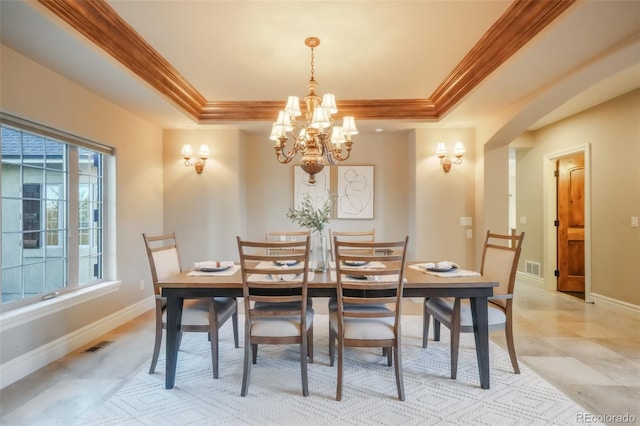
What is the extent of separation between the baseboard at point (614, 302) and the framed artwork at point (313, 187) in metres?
3.84

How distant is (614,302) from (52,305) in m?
6.04

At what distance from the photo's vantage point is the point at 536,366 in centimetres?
247

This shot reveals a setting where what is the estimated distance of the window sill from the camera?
2.26 metres

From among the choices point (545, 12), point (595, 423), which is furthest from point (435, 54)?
point (595, 423)

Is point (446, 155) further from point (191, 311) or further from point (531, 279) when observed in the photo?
point (191, 311)

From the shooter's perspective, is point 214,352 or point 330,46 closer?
point 214,352

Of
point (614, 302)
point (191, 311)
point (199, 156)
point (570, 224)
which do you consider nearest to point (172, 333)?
point (191, 311)

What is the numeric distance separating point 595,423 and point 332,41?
3.07 m

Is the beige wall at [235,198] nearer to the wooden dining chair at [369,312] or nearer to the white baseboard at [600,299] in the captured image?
the white baseboard at [600,299]

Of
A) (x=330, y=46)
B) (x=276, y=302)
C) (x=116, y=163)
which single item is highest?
(x=330, y=46)

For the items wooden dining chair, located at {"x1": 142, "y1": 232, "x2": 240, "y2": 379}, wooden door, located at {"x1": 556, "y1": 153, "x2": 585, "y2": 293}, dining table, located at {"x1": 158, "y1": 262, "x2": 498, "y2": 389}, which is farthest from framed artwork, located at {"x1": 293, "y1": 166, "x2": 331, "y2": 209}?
wooden door, located at {"x1": 556, "y1": 153, "x2": 585, "y2": 293}

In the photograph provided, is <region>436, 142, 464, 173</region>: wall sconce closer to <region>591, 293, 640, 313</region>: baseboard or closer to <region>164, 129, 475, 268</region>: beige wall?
<region>164, 129, 475, 268</region>: beige wall

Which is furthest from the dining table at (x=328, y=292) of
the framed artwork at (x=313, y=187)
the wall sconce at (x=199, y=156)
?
the framed artwork at (x=313, y=187)

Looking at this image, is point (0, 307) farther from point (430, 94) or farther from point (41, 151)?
point (430, 94)
